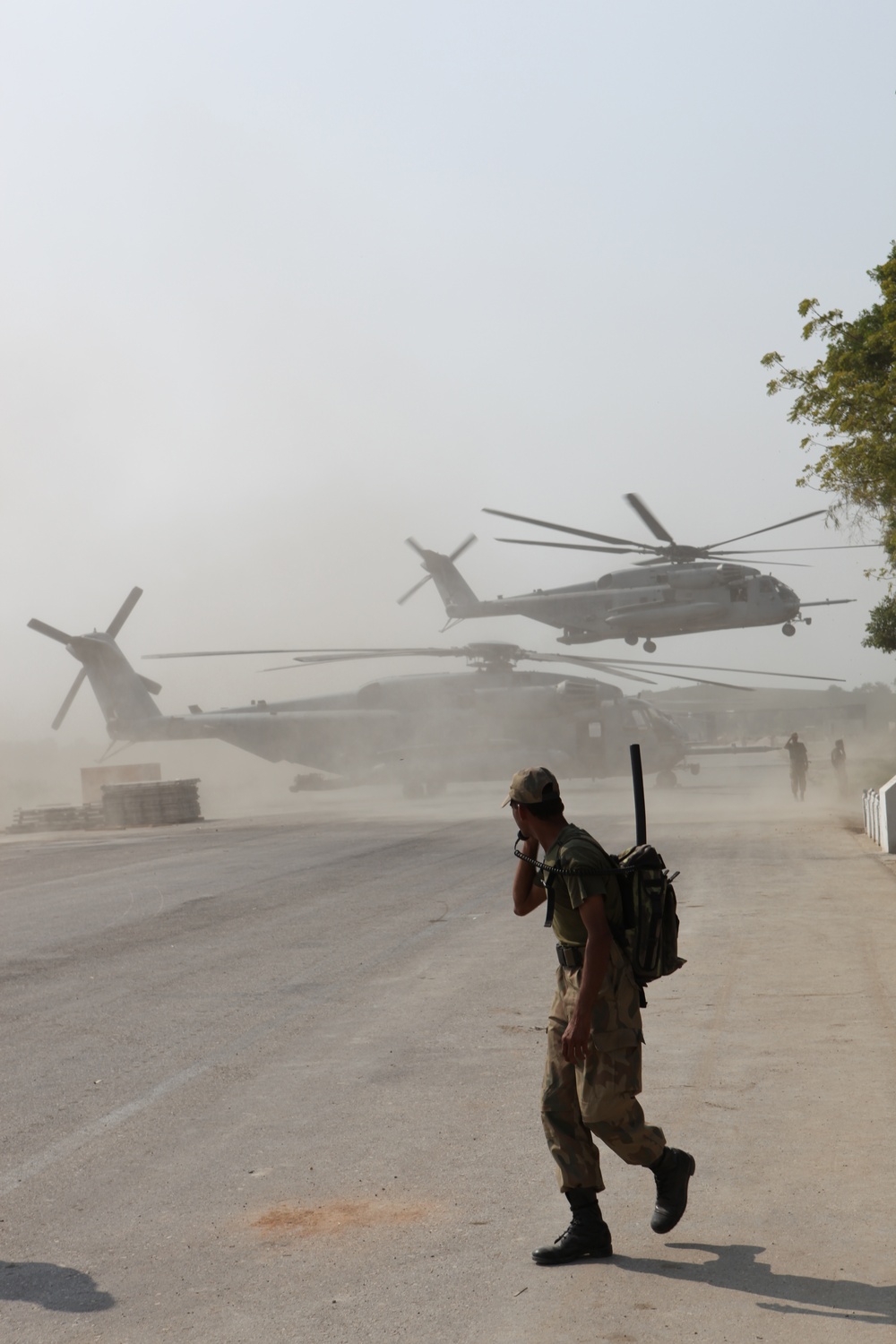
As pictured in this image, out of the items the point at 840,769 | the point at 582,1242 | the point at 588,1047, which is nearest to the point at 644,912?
the point at 588,1047

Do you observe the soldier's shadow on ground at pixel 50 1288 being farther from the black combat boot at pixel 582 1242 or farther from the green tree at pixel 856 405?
the green tree at pixel 856 405

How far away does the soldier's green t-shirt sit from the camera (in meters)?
4.30

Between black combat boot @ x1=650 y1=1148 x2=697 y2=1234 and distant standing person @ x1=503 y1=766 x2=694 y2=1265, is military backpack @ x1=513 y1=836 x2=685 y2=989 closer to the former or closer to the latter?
distant standing person @ x1=503 y1=766 x2=694 y2=1265

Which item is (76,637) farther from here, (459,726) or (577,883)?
(577,883)

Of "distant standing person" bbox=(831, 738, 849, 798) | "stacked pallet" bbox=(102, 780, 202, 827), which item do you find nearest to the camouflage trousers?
"distant standing person" bbox=(831, 738, 849, 798)

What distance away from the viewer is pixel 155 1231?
480 cm

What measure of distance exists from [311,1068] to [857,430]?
13797mm

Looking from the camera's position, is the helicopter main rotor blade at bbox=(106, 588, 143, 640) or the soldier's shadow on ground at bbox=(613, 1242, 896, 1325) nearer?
the soldier's shadow on ground at bbox=(613, 1242, 896, 1325)

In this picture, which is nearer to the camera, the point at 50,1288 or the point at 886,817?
the point at 50,1288

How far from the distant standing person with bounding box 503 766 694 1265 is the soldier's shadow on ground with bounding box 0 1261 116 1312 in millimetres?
1455

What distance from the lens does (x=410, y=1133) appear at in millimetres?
5910

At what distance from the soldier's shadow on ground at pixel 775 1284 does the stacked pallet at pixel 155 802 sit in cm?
3165

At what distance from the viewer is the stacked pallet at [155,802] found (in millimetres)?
35094

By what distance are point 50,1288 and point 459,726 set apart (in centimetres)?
3395
